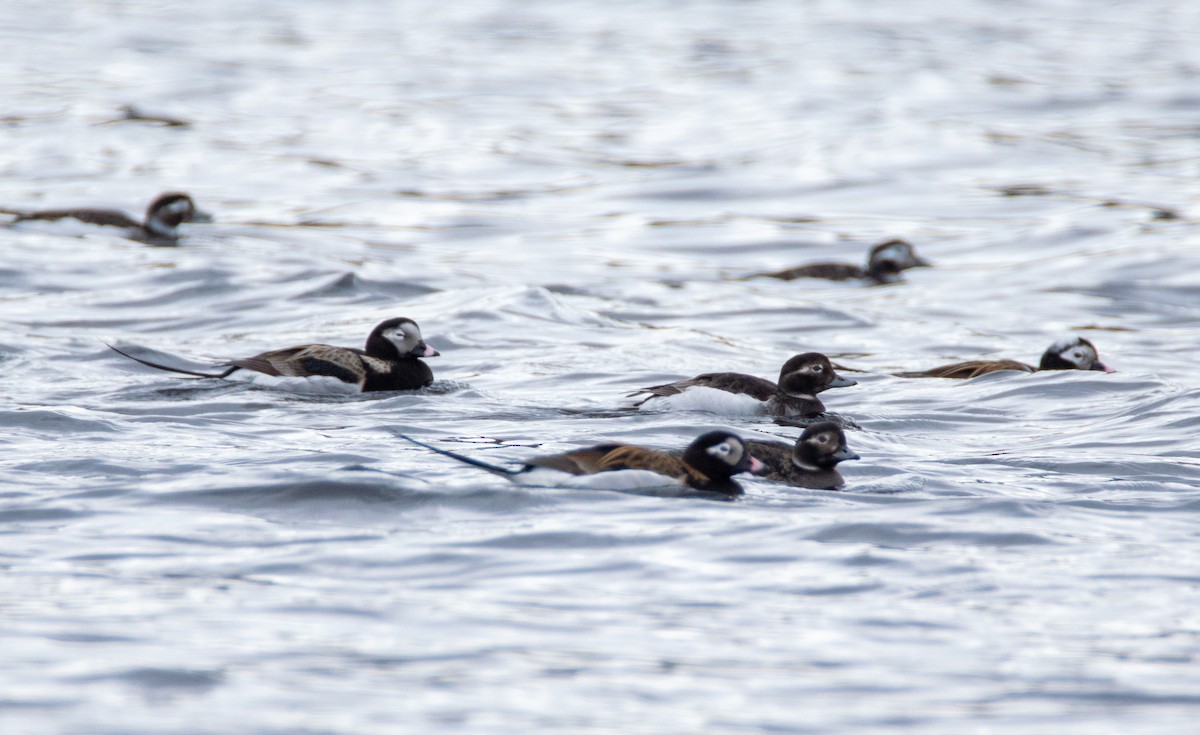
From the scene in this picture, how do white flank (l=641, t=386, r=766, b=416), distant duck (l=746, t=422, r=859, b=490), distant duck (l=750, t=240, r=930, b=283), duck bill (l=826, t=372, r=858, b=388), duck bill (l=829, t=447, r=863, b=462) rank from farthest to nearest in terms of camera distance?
distant duck (l=750, t=240, r=930, b=283), duck bill (l=826, t=372, r=858, b=388), white flank (l=641, t=386, r=766, b=416), duck bill (l=829, t=447, r=863, b=462), distant duck (l=746, t=422, r=859, b=490)

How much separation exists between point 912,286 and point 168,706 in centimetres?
1479

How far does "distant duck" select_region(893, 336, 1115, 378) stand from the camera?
547 inches

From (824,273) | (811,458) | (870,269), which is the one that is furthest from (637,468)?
(870,269)

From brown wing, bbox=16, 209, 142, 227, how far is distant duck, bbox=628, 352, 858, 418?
11801mm

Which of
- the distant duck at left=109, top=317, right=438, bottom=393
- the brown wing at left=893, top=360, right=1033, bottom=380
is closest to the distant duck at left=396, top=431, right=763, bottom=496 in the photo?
the distant duck at left=109, top=317, right=438, bottom=393

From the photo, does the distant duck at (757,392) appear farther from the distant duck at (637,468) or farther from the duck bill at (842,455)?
the distant duck at (637,468)

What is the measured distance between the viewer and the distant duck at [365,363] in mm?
12859

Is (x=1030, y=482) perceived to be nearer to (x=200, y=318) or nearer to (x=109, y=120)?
(x=200, y=318)

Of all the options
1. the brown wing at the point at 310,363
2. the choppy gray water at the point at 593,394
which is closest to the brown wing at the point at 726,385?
the choppy gray water at the point at 593,394

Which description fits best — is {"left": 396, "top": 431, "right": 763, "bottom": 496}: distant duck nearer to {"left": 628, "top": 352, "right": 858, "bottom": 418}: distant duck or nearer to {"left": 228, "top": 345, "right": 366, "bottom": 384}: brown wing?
{"left": 628, "top": 352, "right": 858, "bottom": 418}: distant duck

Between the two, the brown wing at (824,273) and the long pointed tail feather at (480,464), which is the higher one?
the brown wing at (824,273)

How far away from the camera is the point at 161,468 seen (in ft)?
31.9

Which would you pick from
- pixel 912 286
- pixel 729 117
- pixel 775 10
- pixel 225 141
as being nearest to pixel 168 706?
pixel 912 286

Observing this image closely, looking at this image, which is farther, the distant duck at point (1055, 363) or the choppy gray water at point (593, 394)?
the distant duck at point (1055, 363)
